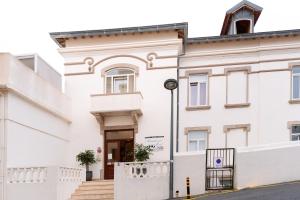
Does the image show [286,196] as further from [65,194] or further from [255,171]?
[65,194]

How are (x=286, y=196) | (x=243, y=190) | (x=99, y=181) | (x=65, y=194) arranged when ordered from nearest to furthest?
(x=286, y=196) < (x=243, y=190) < (x=65, y=194) < (x=99, y=181)

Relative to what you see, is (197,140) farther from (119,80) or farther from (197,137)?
(119,80)

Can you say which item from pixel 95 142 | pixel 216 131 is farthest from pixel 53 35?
pixel 216 131

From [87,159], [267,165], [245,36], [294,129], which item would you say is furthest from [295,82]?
[87,159]

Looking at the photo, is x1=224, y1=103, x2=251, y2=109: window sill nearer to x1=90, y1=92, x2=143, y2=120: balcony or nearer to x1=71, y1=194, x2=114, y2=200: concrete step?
x1=90, y1=92, x2=143, y2=120: balcony

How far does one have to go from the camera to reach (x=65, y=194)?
18.7m

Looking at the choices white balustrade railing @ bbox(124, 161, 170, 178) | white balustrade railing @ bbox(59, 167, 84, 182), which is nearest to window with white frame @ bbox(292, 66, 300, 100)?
white balustrade railing @ bbox(124, 161, 170, 178)

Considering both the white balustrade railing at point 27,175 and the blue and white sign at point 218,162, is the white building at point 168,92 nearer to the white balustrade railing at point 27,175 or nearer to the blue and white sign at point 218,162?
the white balustrade railing at point 27,175

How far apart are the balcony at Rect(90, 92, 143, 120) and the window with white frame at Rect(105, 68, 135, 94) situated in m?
1.07

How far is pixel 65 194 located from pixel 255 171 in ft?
24.2

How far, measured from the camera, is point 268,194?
1416 cm

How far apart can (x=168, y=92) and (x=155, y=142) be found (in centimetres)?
259

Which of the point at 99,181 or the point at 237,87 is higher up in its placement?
the point at 237,87

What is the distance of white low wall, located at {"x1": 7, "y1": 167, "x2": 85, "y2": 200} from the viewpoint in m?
17.7
